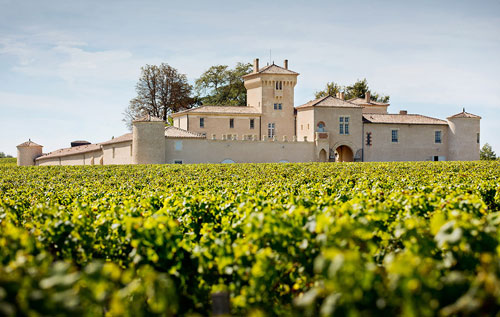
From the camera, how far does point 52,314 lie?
2.56m

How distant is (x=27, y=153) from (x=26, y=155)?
1.01 feet

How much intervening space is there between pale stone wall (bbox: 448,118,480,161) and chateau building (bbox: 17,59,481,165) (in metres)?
0.11

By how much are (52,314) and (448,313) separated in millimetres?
2203

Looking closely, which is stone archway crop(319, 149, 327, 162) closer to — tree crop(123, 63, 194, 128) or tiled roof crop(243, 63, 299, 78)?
tiled roof crop(243, 63, 299, 78)

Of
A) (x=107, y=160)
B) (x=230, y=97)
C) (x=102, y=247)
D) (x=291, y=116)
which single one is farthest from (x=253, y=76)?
(x=102, y=247)

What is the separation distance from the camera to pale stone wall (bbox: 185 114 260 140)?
2087 inches

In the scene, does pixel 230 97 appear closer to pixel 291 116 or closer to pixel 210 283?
pixel 291 116

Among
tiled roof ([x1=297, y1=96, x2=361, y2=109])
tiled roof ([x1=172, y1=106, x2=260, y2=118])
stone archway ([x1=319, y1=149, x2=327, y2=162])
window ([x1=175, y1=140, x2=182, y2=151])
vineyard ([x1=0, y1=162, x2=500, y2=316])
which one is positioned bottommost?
vineyard ([x1=0, y1=162, x2=500, y2=316])

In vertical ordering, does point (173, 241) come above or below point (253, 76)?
below

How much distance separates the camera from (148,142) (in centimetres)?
4506

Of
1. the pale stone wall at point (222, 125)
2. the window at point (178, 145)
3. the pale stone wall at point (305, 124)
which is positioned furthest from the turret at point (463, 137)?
the window at point (178, 145)

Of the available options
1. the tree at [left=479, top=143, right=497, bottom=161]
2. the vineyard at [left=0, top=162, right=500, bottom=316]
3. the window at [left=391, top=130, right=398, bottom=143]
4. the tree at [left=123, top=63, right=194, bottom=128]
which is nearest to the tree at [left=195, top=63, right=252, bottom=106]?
the tree at [left=123, top=63, right=194, bottom=128]

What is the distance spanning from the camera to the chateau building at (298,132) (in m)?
50.3

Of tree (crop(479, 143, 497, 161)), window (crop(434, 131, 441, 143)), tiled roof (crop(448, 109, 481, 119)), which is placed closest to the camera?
window (crop(434, 131, 441, 143))
